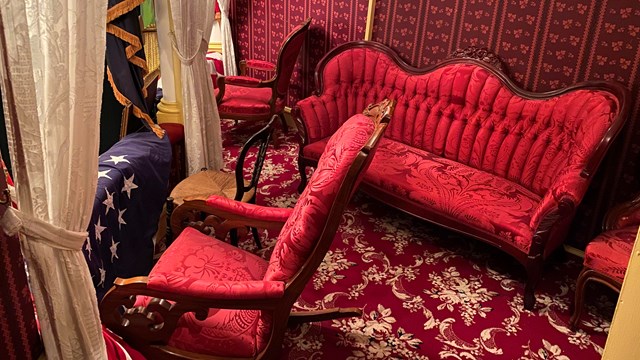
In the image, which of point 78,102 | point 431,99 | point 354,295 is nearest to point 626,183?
point 431,99

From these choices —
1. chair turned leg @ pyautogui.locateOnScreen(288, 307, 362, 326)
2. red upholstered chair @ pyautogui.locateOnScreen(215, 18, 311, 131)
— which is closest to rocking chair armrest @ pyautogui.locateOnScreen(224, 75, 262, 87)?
red upholstered chair @ pyautogui.locateOnScreen(215, 18, 311, 131)

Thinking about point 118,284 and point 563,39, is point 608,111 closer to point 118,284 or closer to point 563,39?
point 563,39

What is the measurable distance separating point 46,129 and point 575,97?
2.75 metres

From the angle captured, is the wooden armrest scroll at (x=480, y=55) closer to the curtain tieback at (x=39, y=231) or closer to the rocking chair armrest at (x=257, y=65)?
the rocking chair armrest at (x=257, y=65)

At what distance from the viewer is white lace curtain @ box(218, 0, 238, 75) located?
17.2 feet

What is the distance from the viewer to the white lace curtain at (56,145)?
1129 millimetres

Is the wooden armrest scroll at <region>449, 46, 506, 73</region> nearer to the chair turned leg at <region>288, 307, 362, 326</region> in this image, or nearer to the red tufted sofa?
the red tufted sofa

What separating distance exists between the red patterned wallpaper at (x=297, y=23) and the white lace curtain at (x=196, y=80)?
57.0 inches

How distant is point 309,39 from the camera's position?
475 cm

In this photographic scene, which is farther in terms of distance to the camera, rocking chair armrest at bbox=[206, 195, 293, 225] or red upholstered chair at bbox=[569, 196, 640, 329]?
red upholstered chair at bbox=[569, 196, 640, 329]

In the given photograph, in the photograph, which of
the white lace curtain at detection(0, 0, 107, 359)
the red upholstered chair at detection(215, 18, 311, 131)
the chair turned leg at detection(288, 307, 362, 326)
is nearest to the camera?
the white lace curtain at detection(0, 0, 107, 359)

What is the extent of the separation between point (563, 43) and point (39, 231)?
298cm

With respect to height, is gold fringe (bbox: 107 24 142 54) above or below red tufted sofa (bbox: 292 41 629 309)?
above

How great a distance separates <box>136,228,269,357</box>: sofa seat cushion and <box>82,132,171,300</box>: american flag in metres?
0.34
